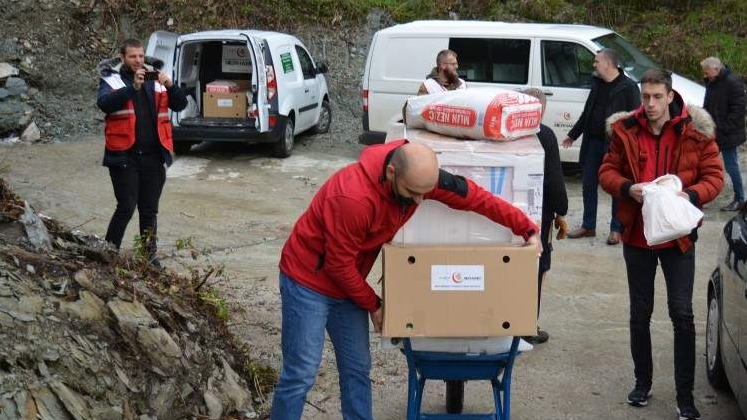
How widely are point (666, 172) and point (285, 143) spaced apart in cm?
910

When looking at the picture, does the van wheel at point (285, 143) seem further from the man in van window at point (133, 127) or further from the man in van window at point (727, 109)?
the man in van window at point (133, 127)

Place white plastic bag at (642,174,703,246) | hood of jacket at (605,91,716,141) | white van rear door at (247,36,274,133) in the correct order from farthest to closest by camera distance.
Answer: white van rear door at (247,36,274,133)
hood of jacket at (605,91,716,141)
white plastic bag at (642,174,703,246)

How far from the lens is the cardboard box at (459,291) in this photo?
4375 millimetres

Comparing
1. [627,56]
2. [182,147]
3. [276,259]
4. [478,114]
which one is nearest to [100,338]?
[478,114]

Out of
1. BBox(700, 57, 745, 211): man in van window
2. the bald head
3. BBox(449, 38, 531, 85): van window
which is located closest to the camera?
the bald head

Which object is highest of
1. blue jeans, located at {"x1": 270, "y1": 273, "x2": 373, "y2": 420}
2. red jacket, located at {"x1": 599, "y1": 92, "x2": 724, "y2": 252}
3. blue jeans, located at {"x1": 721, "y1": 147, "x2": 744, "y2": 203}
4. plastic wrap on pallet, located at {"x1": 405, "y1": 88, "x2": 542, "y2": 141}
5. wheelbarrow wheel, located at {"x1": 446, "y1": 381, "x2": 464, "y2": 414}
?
plastic wrap on pallet, located at {"x1": 405, "y1": 88, "x2": 542, "y2": 141}

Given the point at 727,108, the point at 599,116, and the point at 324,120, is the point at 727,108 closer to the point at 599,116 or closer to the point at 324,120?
the point at 599,116

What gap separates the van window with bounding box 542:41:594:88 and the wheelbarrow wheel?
7.83 metres

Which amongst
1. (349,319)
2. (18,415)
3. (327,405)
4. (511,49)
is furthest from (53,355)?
(511,49)

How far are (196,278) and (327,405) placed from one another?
1.23 metres

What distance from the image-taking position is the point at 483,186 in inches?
178

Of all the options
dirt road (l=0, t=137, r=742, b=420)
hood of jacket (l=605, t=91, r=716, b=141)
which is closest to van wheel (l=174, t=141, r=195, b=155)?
dirt road (l=0, t=137, r=742, b=420)

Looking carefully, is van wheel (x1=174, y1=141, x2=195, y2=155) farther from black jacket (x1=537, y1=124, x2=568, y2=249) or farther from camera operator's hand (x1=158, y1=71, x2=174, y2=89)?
black jacket (x1=537, y1=124, x2=568, y2=249)

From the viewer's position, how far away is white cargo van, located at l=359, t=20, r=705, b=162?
12617 millimetres
